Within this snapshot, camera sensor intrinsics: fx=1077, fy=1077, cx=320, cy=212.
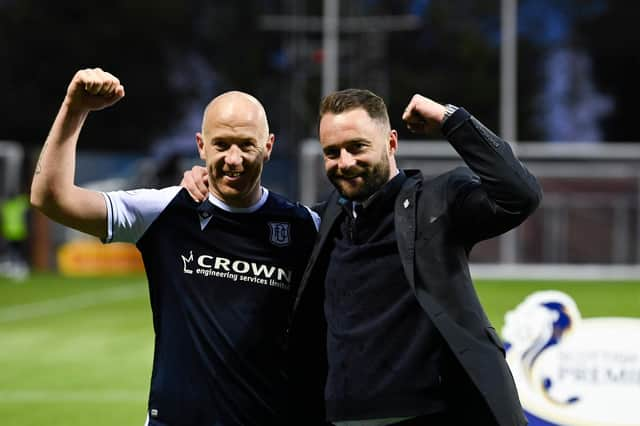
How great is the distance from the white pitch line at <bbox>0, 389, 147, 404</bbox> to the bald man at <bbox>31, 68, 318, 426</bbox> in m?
5.28

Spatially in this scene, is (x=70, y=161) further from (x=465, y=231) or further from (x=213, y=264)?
(x=465, y=231)

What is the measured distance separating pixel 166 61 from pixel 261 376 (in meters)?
36.7

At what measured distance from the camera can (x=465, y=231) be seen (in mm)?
3449

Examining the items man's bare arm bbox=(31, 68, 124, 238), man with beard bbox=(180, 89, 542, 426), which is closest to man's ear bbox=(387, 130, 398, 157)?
man with beard bbox=(180, 89, 542, 426)

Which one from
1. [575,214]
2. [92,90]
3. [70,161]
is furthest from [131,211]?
[575,214]

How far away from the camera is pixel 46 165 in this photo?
11.1 feet

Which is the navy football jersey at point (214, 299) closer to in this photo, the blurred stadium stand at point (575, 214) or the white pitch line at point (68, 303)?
the white pitch line at point (68, 303)

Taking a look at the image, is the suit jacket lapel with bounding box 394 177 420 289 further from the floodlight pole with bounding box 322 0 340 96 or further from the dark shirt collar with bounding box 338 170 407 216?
the floodlight pole with bounding box 322 0 340 96

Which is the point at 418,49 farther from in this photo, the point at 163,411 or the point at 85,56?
the point at 163,411

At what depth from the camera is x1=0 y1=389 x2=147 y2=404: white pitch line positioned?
8.68 metres

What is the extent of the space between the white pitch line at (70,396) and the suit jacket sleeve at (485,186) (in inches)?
226

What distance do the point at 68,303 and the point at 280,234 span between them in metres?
13.1

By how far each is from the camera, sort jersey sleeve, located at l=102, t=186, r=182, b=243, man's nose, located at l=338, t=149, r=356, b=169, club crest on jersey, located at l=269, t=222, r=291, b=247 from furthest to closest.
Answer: club crest on jersey, located at l=269, t=222, r=291, b=247, jersey sleeve, located at l=102, t=186, r=182, b=243, man's nose, located at l=338, t=149, r=356, b=169

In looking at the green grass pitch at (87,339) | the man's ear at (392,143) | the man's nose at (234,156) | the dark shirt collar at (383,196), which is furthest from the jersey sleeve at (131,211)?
the green grass pitch at (87,339)
